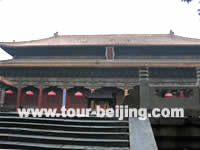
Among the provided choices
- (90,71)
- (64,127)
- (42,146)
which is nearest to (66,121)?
(64,127)

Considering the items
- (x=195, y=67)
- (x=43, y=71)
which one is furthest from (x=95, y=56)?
(x=195, y=67)

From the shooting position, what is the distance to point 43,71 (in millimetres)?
13156

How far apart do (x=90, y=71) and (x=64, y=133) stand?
9.05 m

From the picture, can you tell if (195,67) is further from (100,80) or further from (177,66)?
(100,80)

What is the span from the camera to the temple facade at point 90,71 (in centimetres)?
1199

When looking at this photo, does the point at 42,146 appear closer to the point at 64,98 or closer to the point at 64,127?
the point at 64,127

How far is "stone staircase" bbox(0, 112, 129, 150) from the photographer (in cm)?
354

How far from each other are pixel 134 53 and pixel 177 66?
3.60 meters

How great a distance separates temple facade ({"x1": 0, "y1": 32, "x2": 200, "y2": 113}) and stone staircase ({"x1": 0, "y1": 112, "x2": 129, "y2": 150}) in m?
6.48

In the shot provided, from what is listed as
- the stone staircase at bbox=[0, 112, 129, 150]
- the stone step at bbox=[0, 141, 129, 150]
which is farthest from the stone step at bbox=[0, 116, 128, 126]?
the stone step at bbox=[0, 141, 129, 150]

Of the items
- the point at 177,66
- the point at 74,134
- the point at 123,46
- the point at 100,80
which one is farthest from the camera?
the point at 123,46

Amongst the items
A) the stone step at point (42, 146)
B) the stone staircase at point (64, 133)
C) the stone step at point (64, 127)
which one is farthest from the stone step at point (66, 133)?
the stone step at point (42, 146)

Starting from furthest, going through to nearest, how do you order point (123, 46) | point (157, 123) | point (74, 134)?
point (123, 46)
point (157, 123)
point (74, 134)

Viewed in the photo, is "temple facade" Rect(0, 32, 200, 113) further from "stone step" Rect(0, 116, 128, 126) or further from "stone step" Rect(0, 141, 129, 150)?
"stone step" Rect(0, 141, 129, 150)
